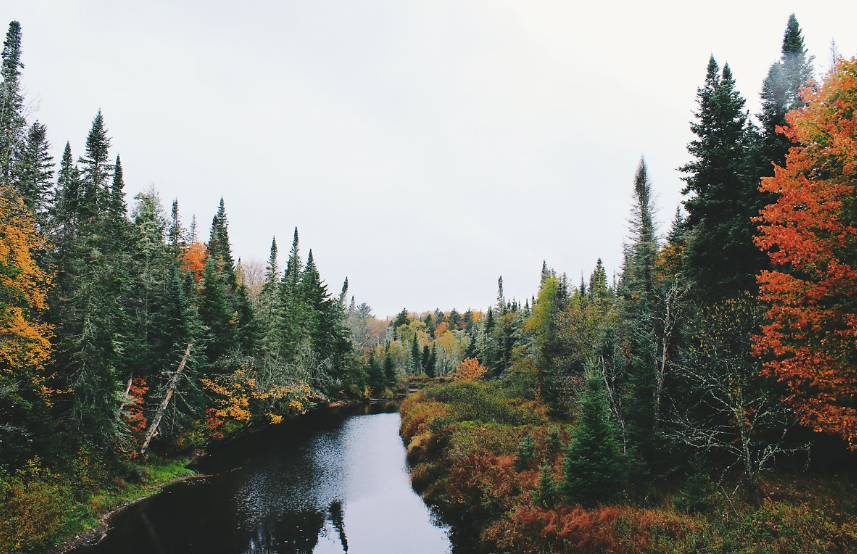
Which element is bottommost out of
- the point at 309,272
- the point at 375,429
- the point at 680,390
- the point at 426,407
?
the point at 375,429

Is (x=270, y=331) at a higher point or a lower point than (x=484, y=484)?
higher

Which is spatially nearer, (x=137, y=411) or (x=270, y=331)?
(x=137, y=411)

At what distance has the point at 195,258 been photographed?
54.3 m

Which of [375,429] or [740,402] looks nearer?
[740,402]

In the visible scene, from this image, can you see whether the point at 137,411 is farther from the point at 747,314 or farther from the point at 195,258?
the point at 747,314

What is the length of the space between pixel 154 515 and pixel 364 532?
10625mm

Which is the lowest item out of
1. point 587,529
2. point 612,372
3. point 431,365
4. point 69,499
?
point 69,499

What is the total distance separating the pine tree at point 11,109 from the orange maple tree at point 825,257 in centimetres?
3551

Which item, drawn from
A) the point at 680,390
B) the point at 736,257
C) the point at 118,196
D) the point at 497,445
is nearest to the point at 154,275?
the point at 118,196

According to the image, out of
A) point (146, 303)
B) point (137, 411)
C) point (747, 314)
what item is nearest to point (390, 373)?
point (146, 303)

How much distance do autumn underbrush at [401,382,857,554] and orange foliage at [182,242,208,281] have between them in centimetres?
4005

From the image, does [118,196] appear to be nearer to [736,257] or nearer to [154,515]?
[154,515]

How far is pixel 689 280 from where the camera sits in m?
20.5

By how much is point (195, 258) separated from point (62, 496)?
4155 cm
